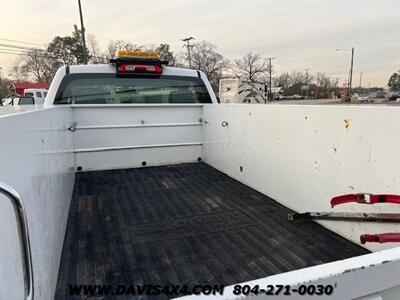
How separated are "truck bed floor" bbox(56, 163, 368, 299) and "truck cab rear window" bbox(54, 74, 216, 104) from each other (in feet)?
4.85

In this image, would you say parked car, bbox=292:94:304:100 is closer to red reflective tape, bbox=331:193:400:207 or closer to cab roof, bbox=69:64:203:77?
cab roof, bbox=69:64:203:77

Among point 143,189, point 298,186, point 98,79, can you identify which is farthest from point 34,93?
point 298,186

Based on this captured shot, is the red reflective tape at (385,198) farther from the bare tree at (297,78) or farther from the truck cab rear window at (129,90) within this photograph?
the bare tree at (297,78)

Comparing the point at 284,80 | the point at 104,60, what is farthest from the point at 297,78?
the point at 104,60

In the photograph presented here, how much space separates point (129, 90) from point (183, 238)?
2.84m

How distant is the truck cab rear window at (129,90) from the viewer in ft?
14.1

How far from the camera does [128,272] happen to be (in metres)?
1.94

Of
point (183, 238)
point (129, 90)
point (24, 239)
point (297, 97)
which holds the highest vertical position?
point (129, 90)

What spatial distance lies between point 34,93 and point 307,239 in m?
21.4

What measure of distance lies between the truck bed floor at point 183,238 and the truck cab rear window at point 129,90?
1480 millimetres

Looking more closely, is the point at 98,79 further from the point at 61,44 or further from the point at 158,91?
the point at 61,44

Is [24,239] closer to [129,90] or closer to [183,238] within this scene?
[183,238]

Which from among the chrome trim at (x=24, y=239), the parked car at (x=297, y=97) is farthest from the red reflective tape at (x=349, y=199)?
the parked car at (x=297, y=97)

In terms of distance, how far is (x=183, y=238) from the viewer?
2.38 metres
